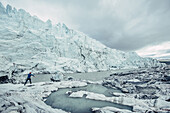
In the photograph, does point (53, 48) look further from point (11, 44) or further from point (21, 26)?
point (21, 26)

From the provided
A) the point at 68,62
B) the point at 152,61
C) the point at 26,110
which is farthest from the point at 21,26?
the point at 152,61

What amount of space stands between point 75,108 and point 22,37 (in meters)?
68.5

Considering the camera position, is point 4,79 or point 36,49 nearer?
point 4,79

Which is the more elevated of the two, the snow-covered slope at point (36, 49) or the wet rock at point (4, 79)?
the snow-covered slope at point (36, 49)

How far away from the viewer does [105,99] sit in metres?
8.30

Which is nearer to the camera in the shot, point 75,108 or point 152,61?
point 75,108

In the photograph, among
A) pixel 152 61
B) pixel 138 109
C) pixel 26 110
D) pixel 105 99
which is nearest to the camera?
pixel 26 110

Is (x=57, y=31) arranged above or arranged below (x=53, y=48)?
above

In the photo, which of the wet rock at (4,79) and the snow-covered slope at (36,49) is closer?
the wet rock at (4,79)

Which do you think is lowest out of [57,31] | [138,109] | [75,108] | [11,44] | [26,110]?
[75,108]

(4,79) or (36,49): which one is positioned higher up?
(36,49)

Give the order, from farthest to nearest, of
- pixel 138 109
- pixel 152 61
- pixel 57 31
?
pixel 152 61 → pixel 57 31 → pixel 138 109

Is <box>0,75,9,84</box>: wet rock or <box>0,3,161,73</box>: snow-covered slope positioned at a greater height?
<box>0,3,161,73</box>: snow-covered slope

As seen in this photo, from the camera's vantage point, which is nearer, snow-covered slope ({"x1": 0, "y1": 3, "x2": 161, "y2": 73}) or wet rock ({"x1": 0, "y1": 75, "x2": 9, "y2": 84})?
wet rock ({"x1": 0, "y1": 75, "x2": 9, "y2": 84})
